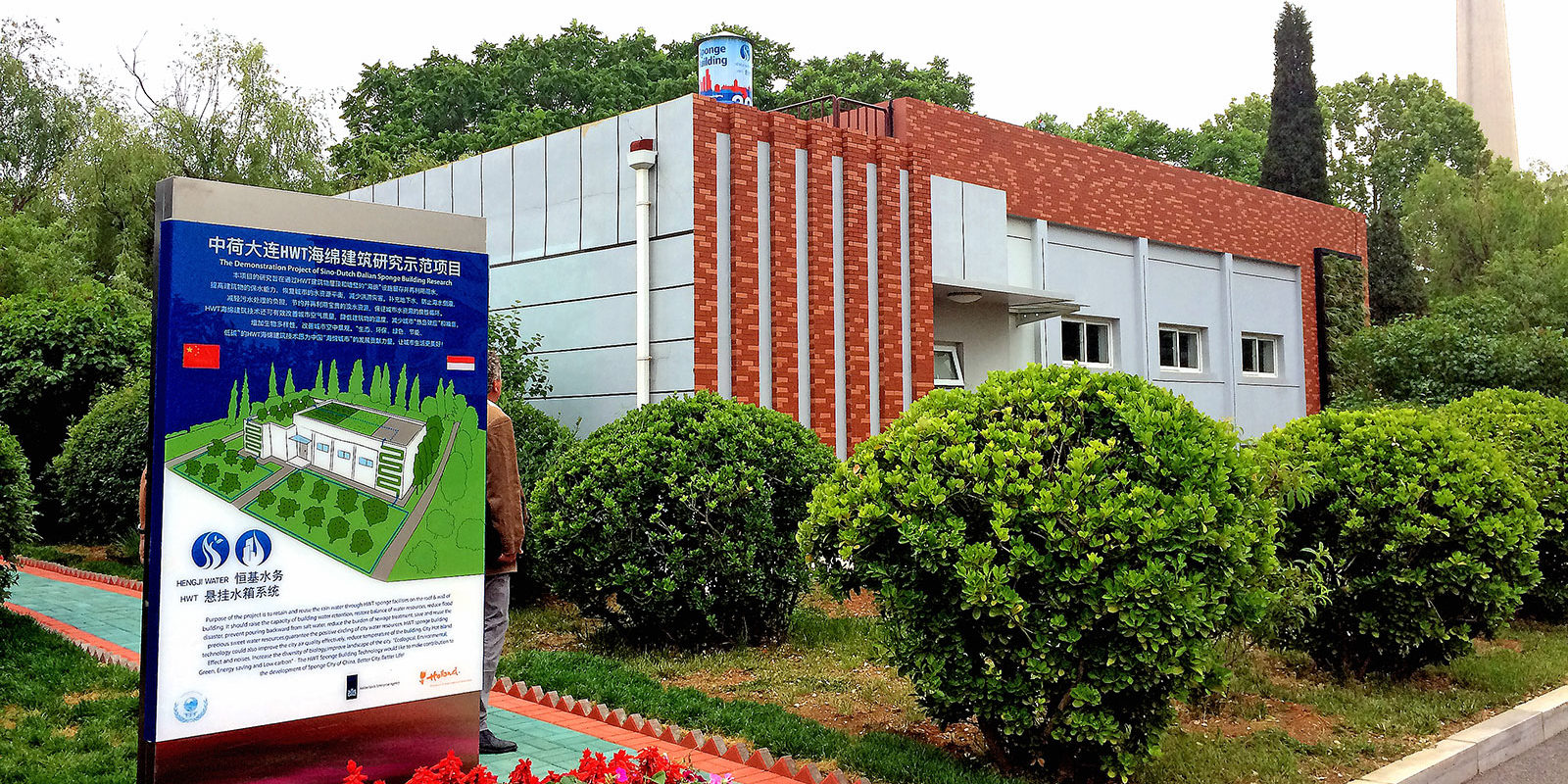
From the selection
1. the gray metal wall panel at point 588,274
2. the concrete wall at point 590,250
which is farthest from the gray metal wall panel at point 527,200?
the gray metal wall panel at point 588,274

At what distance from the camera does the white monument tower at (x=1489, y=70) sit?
202 feet

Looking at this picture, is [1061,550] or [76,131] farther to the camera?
[76,131]

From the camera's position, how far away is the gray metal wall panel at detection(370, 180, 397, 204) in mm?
14820

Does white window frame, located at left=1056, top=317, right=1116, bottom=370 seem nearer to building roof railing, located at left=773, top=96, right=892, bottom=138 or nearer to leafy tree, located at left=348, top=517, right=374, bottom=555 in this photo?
building roof railing, located at left=773, top=96, right=892, bottom=138

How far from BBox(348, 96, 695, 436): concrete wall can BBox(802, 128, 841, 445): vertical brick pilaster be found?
1540mm

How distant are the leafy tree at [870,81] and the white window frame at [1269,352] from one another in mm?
16517

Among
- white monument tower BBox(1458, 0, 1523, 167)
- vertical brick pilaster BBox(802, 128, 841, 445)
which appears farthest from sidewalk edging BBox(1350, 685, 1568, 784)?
white monument tower BBox(1458, 0, 1523, 167)

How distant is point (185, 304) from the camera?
138 inches

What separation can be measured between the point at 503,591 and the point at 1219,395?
1683cm

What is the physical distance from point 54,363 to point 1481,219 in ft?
110

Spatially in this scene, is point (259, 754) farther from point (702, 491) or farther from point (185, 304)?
point (702, 491)

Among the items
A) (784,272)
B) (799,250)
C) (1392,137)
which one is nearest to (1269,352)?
(799,250)

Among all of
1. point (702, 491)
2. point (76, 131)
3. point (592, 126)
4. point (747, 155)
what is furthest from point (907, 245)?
point (76, 131)

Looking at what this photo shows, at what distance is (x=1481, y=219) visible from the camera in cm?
3142
